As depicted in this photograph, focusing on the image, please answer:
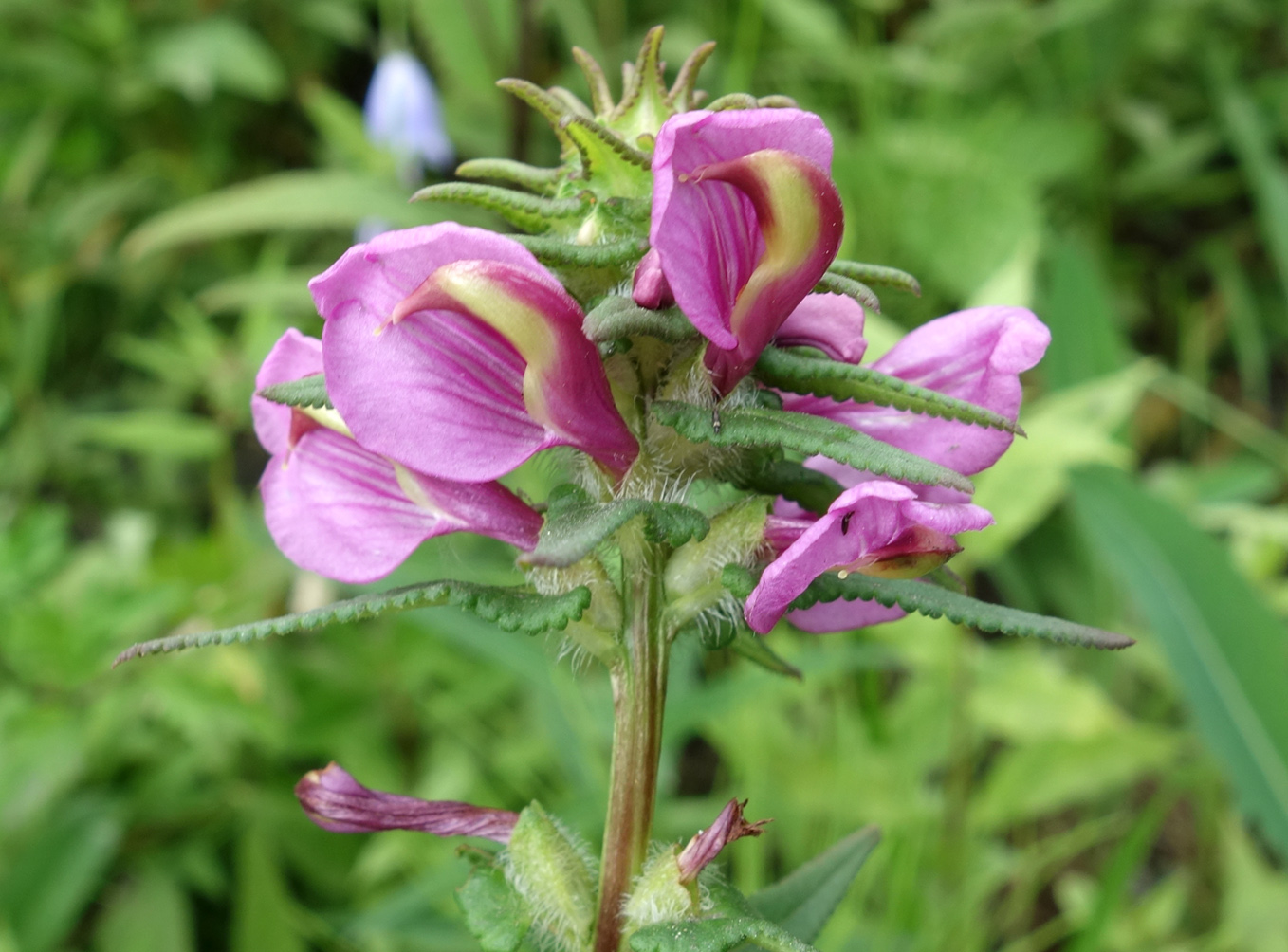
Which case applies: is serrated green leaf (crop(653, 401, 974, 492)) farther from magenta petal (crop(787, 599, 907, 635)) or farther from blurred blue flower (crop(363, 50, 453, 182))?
blurred blue flower (crop(363, 50, 453, 182))

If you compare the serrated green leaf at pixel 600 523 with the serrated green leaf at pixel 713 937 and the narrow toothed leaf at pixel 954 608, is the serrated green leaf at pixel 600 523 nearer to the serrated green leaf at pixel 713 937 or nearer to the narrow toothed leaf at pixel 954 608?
the narrow toothed leaf at pixel 954 608

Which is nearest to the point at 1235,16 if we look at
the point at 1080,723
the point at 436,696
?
the point at 1080,723

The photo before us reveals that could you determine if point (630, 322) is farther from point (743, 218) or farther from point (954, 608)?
point (954, 608)

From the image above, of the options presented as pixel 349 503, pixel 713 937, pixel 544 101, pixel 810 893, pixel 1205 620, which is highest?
pixel 544 101

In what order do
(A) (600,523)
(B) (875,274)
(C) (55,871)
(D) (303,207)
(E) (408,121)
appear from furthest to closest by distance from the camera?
1. (E) (408,121)
2. (D) (303,207)
3. (C) (55,871)
4. (B) (875,274)
5. (A) (600,523)

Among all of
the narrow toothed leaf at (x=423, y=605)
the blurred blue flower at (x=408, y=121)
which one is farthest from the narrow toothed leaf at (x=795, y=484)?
the blurred blue flower at (x=408, y=121)

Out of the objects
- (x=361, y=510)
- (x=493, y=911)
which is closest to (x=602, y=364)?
(x=361, y=510)

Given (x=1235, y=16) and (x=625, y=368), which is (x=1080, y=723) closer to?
(x=625, y=368)
